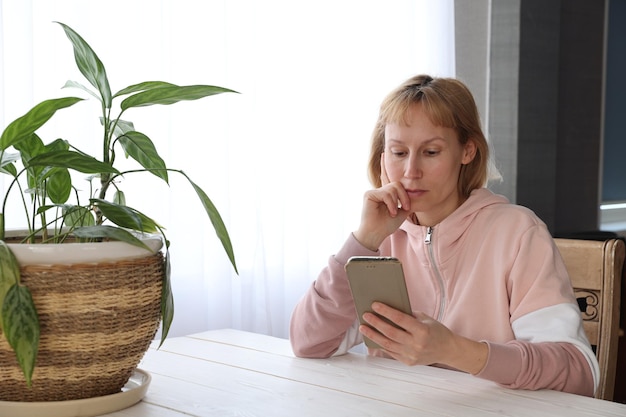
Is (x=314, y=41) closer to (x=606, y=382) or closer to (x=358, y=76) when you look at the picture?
(x=358, y=76)

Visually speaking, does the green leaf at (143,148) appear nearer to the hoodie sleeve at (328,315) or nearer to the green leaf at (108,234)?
the green leaf at (108,234)

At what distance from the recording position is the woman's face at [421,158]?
5.82ft

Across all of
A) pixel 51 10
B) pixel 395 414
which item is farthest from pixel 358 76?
pixel 395 414

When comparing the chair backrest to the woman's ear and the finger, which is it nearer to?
the woman's ear

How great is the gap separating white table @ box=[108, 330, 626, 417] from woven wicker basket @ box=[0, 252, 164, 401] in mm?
84

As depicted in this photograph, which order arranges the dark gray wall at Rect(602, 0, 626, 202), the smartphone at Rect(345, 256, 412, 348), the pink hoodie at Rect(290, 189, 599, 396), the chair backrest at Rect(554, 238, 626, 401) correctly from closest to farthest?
the smartphone at Rect(345, 256, 412, 348), the pink hoodie at Rect(290, 189, 599, 396), the chair backrest at Rect(554, 238, 626, 401), the dark gray wall at Rect(602, 0, 626, 202)

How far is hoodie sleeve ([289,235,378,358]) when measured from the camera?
162cm

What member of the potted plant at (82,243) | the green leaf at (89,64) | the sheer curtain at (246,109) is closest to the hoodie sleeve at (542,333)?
the potted plant at (82,243)

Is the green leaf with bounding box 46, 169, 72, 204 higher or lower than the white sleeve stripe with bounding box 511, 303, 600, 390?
higher

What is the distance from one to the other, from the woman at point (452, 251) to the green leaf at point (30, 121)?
649 millimetres

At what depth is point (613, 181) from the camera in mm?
5176

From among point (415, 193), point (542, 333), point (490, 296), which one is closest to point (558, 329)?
point (542, 333)

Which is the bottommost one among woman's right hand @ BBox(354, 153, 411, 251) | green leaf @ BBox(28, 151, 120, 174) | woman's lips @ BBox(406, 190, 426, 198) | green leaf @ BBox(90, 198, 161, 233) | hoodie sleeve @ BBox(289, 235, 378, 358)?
hoodie sleeve @ BBox(289, 235, 378, 358)

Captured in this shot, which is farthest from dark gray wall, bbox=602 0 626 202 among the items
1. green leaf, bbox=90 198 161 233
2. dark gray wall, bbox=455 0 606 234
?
green leaf, bbox=90 198 161 233
